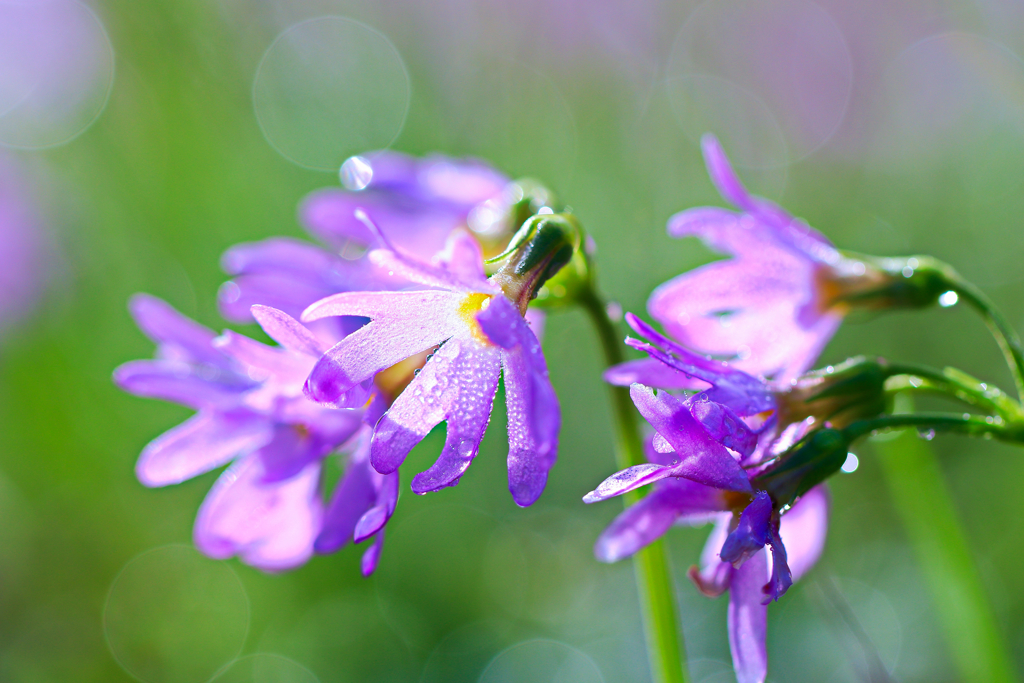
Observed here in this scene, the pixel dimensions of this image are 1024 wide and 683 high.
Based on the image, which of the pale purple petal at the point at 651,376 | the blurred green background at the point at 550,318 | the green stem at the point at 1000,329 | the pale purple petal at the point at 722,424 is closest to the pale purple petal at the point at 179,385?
the pale purple petal at the point at 651,376

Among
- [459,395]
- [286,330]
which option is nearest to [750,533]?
[459,395]

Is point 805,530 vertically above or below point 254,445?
below

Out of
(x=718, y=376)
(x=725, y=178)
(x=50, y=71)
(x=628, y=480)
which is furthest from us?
(x=50, y=71)

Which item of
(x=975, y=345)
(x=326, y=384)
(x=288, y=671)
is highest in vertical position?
(x=326, y=384)

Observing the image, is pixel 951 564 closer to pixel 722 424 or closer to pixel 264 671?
pixel 722 424

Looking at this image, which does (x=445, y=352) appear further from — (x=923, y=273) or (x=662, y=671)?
(x=923, y=273)

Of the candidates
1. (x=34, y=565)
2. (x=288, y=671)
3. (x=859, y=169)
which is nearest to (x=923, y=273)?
(x=288, y=671)

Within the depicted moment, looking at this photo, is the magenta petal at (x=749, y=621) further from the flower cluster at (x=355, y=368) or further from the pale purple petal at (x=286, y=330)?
the pale purple petal at (x=286, y=330)
